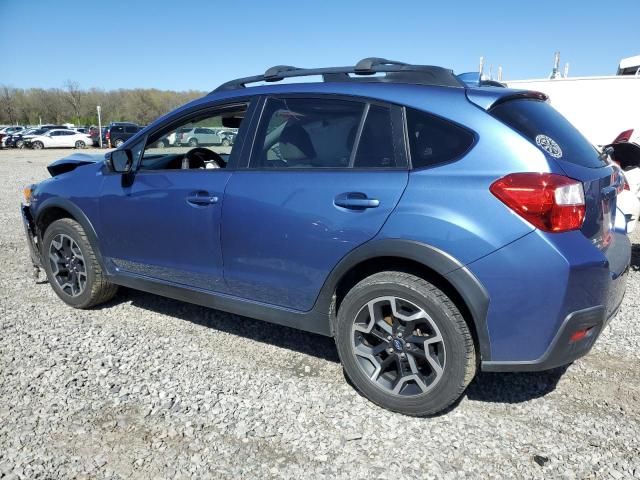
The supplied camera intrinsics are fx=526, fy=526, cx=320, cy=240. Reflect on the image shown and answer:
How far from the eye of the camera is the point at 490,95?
274 cm

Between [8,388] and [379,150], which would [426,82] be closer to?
[379,150]

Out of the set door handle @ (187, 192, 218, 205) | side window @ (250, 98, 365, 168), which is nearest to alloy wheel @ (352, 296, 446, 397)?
side window @ (250, 98, 365, 168)

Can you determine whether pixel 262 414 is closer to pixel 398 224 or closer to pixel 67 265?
pixel 398 224

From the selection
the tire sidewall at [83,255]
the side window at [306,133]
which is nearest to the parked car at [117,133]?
the tire sidewall at [83,255]

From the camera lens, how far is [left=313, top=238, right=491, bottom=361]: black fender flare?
2.51 meters

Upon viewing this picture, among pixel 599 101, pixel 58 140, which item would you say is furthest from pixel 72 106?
pixel 599 101

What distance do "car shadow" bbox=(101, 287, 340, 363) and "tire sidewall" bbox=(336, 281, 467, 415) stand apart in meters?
0.61

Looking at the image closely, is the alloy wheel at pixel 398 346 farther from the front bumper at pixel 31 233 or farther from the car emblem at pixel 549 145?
the front bumper at pixel 31 233

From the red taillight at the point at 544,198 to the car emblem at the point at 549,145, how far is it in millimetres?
181

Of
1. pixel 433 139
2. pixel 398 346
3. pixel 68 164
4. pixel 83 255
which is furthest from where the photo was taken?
pixel 68 164

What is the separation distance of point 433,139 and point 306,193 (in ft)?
2.48

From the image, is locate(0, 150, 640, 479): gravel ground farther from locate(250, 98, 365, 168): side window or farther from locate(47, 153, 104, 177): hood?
locate(47, 153, 104, 177): hood

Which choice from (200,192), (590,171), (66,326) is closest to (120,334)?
(66,326)

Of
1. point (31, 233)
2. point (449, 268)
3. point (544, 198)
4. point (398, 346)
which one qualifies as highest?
point (544, 198)
